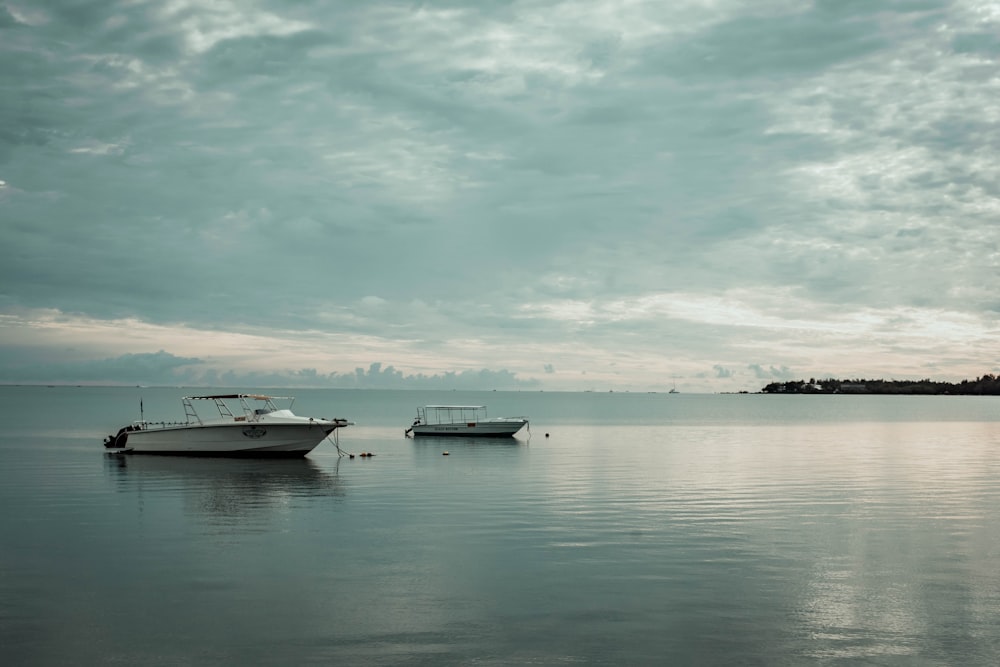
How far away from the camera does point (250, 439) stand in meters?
62.1

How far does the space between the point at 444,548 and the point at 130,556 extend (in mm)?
9488

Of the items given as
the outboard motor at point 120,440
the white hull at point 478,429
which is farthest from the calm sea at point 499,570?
the white hull at point 478,429

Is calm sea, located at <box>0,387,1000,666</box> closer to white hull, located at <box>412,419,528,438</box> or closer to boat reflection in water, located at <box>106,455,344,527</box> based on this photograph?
boat reflection in water, located at <box>106,455,344,527</box>

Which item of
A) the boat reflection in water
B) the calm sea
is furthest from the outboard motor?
the calm sea

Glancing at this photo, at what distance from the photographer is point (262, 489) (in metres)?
43.7

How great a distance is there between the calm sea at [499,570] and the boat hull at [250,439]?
1195cm

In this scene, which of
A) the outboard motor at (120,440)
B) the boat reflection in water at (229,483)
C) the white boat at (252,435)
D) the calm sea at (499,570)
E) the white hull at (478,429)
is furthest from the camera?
the white hull at (478,429)

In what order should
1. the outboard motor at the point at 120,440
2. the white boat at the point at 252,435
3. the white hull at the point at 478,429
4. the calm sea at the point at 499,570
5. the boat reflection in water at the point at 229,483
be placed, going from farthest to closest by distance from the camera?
the white hull at the point at 478,429 → the outboard motor at the point at 120,440 → the white boat at the point at 252,435 → the boat reflection in water at the point at 229,483 → the calm sea at the point at 499,570

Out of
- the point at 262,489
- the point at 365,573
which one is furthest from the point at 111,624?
the point at 262,489

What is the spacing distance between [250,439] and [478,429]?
3635 cm

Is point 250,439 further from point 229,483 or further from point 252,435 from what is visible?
point 229,483

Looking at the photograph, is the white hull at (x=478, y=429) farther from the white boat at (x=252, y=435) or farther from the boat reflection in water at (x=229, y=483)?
the white boat at (x=252, y=435)

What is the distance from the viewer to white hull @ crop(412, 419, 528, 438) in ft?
305

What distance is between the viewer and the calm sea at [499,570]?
1614 centimetres
